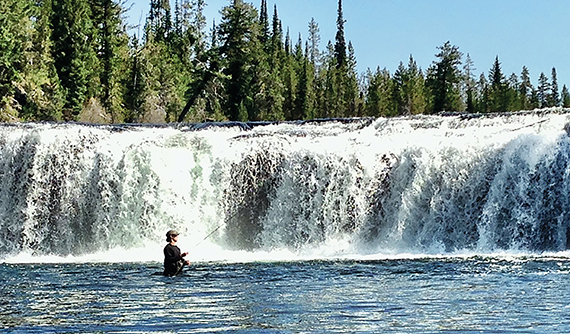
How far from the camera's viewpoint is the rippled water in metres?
11.2

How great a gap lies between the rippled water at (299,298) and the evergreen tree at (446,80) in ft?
211

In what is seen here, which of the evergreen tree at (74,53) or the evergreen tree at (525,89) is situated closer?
the evergreen tree at (74,53)

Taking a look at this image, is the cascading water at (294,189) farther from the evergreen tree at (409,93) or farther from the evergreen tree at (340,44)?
the evergreen tree at (340,44)

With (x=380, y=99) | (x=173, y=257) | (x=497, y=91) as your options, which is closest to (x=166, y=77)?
(x=380, y=99)

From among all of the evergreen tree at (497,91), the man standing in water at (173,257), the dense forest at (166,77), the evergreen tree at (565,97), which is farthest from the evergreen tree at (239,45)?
the evergreen tree at (565,97)

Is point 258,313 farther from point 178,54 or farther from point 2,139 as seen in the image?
point 178,54

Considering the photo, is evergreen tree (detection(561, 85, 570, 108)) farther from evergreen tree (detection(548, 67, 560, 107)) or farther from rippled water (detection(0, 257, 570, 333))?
rippled water (detection(0, 257, 570, 333))

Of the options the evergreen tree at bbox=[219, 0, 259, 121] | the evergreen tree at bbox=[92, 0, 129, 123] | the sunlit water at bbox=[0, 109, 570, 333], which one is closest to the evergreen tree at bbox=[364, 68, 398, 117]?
the evergreen tree at bbox=[219, 0, 259, 121]

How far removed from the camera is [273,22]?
409 feet

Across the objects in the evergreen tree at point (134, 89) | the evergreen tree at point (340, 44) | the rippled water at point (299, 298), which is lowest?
the rippled water at point (299, 298)

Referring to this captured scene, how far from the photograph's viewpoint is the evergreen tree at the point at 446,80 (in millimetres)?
84000

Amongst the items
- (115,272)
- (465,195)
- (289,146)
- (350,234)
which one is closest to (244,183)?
(289,146)

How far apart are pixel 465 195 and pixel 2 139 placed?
14126mm

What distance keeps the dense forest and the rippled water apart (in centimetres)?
3182
